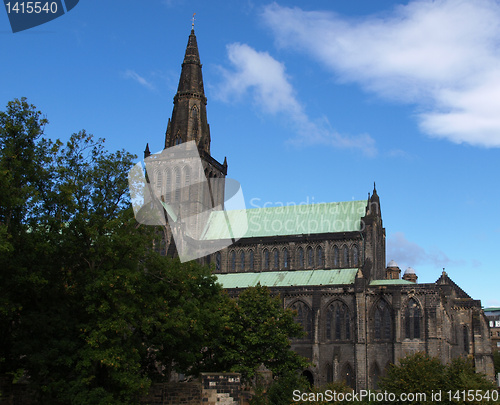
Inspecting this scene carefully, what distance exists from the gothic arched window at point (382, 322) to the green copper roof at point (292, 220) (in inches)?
382

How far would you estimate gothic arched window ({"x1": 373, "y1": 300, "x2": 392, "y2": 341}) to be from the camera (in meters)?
59.4

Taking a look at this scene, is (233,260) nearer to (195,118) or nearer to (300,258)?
(300,258)

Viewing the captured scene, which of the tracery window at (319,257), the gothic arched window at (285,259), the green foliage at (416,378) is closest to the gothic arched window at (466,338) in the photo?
the tracery window at (319,257)

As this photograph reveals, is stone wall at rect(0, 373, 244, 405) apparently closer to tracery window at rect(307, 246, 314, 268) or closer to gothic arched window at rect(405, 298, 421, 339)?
gothic arched window at rect(405, 298, 421, 339)

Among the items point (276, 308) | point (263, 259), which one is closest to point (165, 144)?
point (263, 259)

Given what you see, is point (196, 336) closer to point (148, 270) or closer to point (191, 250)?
point (148, 270)

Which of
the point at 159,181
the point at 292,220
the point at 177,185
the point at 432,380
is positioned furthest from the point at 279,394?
the point at 159,181

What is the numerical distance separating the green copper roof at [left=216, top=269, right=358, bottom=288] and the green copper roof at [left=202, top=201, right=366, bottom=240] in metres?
4.55

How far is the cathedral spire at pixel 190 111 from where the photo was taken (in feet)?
243

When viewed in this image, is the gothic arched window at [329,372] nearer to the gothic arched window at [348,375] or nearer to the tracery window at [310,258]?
the gothic arched window at [348,375]

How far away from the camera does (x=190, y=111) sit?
7431 centimetres

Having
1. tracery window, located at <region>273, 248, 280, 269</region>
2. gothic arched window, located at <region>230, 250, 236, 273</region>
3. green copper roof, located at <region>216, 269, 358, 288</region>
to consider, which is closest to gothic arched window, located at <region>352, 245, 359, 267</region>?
green copper roof, located at <region>216, 269, 358, 288</region>

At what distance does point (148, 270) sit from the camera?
34.3 m

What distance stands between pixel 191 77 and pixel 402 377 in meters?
53.2
